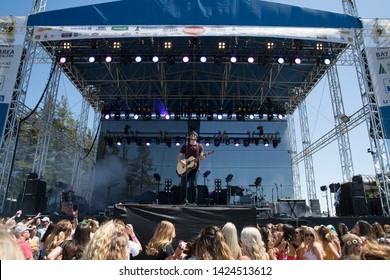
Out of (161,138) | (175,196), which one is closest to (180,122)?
(161,138)

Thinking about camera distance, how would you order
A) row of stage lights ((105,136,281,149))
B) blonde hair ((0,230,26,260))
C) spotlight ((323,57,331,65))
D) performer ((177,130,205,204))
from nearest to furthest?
blonde hair ((0,230,26,260)) < performer ((177,130,205,204)) < spotlight ((323,57,331,65)) < row of stage lights ((105,136,281,149))

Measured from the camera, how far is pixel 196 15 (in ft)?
32.5

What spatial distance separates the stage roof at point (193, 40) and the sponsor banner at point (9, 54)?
564mm

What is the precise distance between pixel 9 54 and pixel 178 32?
5.72 meters

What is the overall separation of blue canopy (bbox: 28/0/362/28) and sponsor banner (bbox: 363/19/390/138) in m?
0.84

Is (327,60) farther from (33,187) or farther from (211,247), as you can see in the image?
(33,187)

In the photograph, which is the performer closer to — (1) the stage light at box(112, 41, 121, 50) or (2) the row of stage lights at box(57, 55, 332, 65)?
(2) the row of stage lights at box(57, 55, 332, 65)

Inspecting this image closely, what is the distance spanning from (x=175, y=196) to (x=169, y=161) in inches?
239

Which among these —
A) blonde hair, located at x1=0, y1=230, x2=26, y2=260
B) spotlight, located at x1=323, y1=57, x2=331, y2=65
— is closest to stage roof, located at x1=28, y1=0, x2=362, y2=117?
spotlight, located at x1=323, y1=57, x2=331, y2=65

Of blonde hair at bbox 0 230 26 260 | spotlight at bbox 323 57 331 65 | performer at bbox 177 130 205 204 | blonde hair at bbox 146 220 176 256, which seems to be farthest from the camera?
spotlight at bbox 323 57 331 65

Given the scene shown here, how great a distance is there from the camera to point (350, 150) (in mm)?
11992

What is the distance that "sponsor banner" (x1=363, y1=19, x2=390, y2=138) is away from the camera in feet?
31.4

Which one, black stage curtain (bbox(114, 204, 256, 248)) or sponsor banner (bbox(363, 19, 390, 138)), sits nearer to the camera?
black stage curtain (bbox(114, 204, 256, 248))
